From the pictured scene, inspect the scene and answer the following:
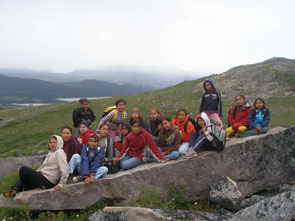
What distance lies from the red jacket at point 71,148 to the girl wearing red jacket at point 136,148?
1.56m

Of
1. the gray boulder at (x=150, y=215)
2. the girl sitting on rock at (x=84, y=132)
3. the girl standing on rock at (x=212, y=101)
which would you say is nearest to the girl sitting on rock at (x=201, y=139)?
the girl standing on rock at (x=212, y=101)

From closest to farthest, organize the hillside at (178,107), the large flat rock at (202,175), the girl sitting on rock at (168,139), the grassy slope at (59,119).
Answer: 1. the large flat rock at (202,175)
2. the girl sitting on rock at (168,139)
3. the grassy slope at (59,119)
4. the hillside at (178,107)

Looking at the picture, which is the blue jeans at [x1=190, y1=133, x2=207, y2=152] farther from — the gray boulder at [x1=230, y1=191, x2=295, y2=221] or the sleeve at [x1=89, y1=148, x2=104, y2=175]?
the gray boulder at [x1=230, y1=191, x2=295, y2=221]

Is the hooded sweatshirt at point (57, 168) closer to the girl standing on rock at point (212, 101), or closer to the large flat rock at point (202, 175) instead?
the large flat rock at point (202, 175)

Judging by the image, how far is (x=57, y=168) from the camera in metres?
9.05

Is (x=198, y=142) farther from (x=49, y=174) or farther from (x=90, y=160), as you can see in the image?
(x=49, y=174)

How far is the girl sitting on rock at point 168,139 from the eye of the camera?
10.0 meters

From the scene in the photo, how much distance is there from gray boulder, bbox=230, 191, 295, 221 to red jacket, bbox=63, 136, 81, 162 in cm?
620

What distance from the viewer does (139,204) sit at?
8.61 metres

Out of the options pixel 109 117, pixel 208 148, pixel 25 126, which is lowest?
pixel 25 126

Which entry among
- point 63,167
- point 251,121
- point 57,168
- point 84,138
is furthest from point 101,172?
point 251,121

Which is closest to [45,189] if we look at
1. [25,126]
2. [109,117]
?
[109,117]

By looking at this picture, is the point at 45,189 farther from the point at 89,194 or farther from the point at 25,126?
the point at 25,126

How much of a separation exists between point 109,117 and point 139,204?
4384 millimetres
